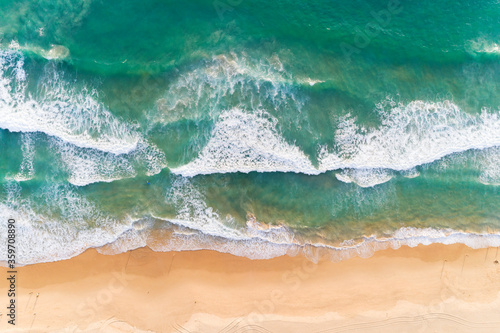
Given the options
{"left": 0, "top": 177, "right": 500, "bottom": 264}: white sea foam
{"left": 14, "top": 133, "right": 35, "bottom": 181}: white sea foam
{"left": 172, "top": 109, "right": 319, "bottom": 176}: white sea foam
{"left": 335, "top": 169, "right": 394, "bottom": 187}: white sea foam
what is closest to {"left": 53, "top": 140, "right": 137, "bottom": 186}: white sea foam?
{"left": 0, "top": 177, "right": 500, "bottom": 264}: white sea foam

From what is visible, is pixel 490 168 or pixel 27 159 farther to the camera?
pixel 490 168

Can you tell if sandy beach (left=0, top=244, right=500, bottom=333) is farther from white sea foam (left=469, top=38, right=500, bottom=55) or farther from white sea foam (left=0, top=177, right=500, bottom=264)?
white sea foam (left=469, top=38, right=500, bottom=55)

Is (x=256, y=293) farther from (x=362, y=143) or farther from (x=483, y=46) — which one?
(x=483, y=46)

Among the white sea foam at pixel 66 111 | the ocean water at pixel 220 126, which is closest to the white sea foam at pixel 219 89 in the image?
the ocean water at pixel 220 126

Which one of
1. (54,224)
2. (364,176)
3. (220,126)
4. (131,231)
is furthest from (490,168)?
(54,224)

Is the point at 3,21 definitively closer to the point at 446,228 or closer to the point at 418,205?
the point at 418,205

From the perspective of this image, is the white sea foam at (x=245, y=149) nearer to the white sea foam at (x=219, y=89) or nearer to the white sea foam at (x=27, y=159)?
the white sea foam at (x=219, y=89)

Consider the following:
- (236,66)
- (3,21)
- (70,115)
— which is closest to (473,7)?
(236,66)
